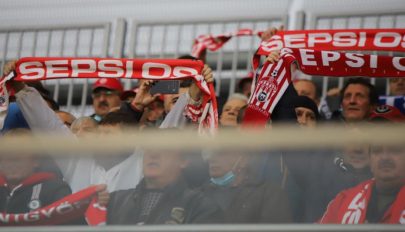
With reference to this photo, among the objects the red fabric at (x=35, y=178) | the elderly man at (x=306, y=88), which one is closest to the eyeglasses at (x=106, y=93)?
the elderly man at (x=306, y=88)

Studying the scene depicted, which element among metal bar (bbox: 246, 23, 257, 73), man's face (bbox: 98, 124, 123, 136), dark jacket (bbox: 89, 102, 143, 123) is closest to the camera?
man's face (bbox: 98, 124, 123, 136)

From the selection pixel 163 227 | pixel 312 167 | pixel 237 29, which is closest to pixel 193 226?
pixel 163 227

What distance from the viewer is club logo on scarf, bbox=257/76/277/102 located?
5.80 meters

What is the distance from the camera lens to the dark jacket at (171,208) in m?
3.87

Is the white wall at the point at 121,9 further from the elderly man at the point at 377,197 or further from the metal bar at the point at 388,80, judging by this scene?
the elderly man at the point at 377,197

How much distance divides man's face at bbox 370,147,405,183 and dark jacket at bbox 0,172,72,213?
3.97ft

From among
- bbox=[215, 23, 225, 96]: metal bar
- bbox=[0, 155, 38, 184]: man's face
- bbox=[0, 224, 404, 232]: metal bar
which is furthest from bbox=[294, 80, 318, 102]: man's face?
bbox=[0, 224, 404, 232]: metal bar

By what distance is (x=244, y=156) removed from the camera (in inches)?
144

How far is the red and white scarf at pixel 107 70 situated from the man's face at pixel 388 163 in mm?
1917

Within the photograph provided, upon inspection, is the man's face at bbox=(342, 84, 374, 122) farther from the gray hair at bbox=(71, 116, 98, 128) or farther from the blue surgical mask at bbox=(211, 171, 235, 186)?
the blue surgical mask at bbox=(211, 171, 235, 186)

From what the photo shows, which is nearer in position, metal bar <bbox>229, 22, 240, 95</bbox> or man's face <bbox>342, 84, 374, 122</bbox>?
man's face <bbox>342, 84, 374, 122</bbox>

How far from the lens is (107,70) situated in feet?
20.2

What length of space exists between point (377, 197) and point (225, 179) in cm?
58

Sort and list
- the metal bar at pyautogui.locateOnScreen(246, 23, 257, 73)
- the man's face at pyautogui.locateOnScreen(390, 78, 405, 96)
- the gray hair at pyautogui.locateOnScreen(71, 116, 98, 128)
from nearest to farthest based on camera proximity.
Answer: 1. the gray hair at pyautogui.locateOnScreen(71, 116, 98, 128)
2. the man's face at pyautogui.locateOnScreen(390, 78, 405, 96)
3. the metal bar at pyautogui.locateOnScreen(246, 23, 257, 73)
